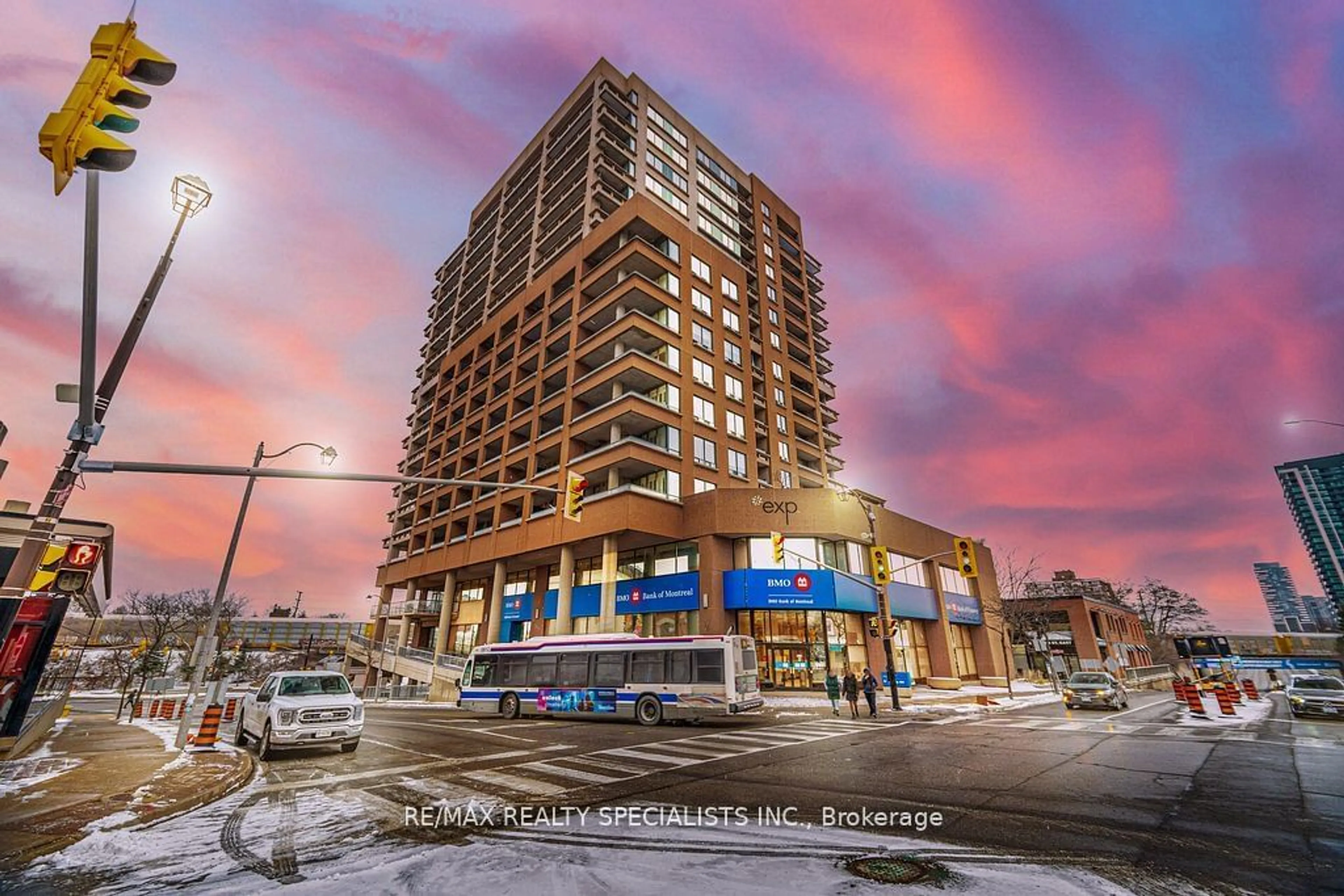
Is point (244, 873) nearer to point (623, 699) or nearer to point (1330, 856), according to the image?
point (1330, 856)

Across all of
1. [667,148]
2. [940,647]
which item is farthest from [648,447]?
[667,148]

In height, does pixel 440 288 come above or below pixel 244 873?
above

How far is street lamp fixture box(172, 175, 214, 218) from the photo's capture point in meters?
9.90

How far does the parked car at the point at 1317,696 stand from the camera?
19.1 meters

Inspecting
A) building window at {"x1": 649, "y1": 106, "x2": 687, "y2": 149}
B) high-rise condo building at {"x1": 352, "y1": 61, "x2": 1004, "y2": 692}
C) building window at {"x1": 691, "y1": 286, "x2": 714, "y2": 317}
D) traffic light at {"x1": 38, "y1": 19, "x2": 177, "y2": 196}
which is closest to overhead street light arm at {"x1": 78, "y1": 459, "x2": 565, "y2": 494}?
traffic light at {"x1": 38, "y1": 19, "x2": 177, "y2": 196}

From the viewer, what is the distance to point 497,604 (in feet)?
137

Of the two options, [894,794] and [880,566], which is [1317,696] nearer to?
[880,566]

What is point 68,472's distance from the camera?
286 inches

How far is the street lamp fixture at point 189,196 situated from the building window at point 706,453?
30.0m

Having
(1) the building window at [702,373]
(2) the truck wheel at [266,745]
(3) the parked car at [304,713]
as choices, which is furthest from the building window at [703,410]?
(2) the truck wheel at [266,745]

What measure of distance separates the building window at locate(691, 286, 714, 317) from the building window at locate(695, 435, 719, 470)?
35.2 feet

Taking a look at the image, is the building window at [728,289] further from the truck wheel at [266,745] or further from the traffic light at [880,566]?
the truck wheel at [266,745]

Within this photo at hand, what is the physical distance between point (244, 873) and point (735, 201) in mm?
61962

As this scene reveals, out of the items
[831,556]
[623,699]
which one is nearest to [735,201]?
[831,556]
